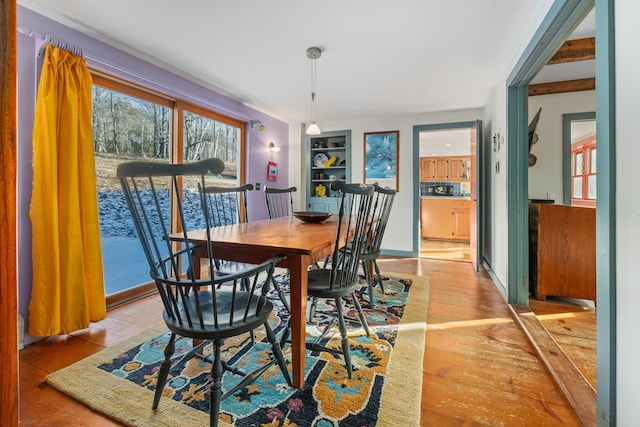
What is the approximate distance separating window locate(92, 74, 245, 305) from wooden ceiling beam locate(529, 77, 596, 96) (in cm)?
400

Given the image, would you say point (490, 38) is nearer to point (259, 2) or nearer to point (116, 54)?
point (259, 2)

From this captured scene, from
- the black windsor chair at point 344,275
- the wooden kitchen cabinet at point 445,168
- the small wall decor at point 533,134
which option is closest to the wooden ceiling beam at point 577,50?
the small wall decor at point 533,134

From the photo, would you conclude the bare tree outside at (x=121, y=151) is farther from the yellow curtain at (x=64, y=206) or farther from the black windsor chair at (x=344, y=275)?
the black windsor chair at (x=344, y=275)

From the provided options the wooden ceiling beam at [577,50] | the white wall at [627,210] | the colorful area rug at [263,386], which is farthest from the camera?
the wooden ceiling beam at [577,50]

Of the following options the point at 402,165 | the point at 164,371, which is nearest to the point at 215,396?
the point at 164,371

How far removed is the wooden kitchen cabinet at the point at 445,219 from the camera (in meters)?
6.23

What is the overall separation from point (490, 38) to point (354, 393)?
279cm

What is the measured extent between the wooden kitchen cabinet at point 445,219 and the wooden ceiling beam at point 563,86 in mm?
3101

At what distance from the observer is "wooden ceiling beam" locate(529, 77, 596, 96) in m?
3.26

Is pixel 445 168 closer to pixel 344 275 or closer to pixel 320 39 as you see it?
pixel 320 39

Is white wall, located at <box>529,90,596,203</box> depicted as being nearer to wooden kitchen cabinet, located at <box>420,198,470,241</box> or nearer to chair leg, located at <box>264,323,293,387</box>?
wooden kitchen cabinet, located at <box>420,198,470,241</box>

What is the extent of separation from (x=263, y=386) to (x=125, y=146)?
247 cm

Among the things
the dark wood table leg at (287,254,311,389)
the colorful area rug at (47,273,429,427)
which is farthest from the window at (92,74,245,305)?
the dark wood table leg at (287,254,311,389)

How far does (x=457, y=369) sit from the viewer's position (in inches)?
64.7
